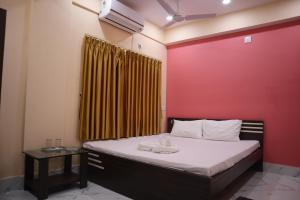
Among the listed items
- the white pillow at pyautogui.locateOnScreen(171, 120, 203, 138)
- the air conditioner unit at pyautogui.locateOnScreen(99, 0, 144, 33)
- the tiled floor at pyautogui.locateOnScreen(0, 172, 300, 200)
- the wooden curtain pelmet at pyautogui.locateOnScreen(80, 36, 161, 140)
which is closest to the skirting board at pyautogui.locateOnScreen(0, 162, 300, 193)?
the tiled floor at pyautogui.locateOnScreen(0, 172, 300, 200)

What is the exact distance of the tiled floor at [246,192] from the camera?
2.29m

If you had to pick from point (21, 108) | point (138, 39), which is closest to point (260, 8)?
point (138, 39)

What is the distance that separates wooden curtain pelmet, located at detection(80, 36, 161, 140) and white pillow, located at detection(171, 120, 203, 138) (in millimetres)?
444

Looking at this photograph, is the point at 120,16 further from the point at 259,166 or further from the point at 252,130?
the point at 259,166

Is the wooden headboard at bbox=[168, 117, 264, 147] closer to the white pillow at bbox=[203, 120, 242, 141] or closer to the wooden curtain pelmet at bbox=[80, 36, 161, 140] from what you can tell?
the white pillow at bbox=[203, 120, 242, 141]

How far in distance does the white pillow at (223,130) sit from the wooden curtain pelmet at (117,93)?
3.45 feet

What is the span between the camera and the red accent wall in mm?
3340

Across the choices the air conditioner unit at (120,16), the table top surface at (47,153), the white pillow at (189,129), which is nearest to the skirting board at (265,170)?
the table top surface at (47,153)

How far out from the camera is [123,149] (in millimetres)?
2584

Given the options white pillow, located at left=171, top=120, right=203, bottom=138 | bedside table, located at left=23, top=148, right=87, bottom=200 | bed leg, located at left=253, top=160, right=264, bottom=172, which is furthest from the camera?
white pillow, located at left=171, top=120, right=203, bottom=138

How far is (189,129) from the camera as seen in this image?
3910 mm

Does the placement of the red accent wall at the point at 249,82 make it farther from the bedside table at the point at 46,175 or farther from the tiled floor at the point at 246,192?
the bedside table at the point at 46,175

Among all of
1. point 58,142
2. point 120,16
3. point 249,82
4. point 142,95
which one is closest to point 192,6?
point 120,16

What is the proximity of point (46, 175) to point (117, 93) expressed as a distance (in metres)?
1.63
